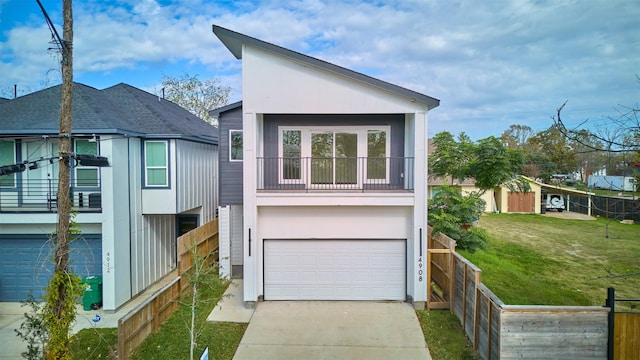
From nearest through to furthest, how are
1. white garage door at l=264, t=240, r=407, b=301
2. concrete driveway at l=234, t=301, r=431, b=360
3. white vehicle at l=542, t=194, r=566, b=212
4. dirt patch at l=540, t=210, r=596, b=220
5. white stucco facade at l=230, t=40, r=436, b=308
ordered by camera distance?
concrete driveway at l=234, t=301, r=431, b=360, white stucco facade at l=230, t=40, r=436, b=308, white garage door at l=264, t=240, r=407, b=301, dirt patch at l=540, t=210, r=596, b=220, white vehicle at l=542, t=194, r=566, b=212

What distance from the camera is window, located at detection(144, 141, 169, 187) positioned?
11.7m

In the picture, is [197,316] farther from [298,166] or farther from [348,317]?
[298,166]

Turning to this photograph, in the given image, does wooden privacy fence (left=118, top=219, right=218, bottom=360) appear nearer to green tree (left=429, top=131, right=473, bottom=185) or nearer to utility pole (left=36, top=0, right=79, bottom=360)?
utility pole (left=36, top=0, right=79, bottom=360)

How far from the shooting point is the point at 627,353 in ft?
20.1

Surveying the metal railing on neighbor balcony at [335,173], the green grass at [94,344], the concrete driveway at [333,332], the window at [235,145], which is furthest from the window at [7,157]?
the concrete driveway at [333,332]

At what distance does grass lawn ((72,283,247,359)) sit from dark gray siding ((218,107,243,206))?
425 cm

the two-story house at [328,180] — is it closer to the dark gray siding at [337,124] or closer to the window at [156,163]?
the dark gray siding at [337,124]

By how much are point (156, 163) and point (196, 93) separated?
20.0 meters

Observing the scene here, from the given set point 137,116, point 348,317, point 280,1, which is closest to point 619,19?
point 348,317

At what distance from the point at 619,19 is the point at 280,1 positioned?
30.6ft

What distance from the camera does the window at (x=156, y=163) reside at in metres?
11.7

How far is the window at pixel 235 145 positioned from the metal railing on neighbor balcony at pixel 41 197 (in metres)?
4.09

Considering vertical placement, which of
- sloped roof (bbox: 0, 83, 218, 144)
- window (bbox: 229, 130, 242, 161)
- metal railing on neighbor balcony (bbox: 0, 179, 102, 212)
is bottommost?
metal railing on neighbor balcony (bbox: 0, 179, 102, 212)

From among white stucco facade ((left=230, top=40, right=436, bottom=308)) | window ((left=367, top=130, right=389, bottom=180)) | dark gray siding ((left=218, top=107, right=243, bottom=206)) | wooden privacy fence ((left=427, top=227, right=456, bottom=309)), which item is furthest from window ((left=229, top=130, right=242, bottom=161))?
wooden privacy fence ((left=427, top=227, right=456, bottom=309))
